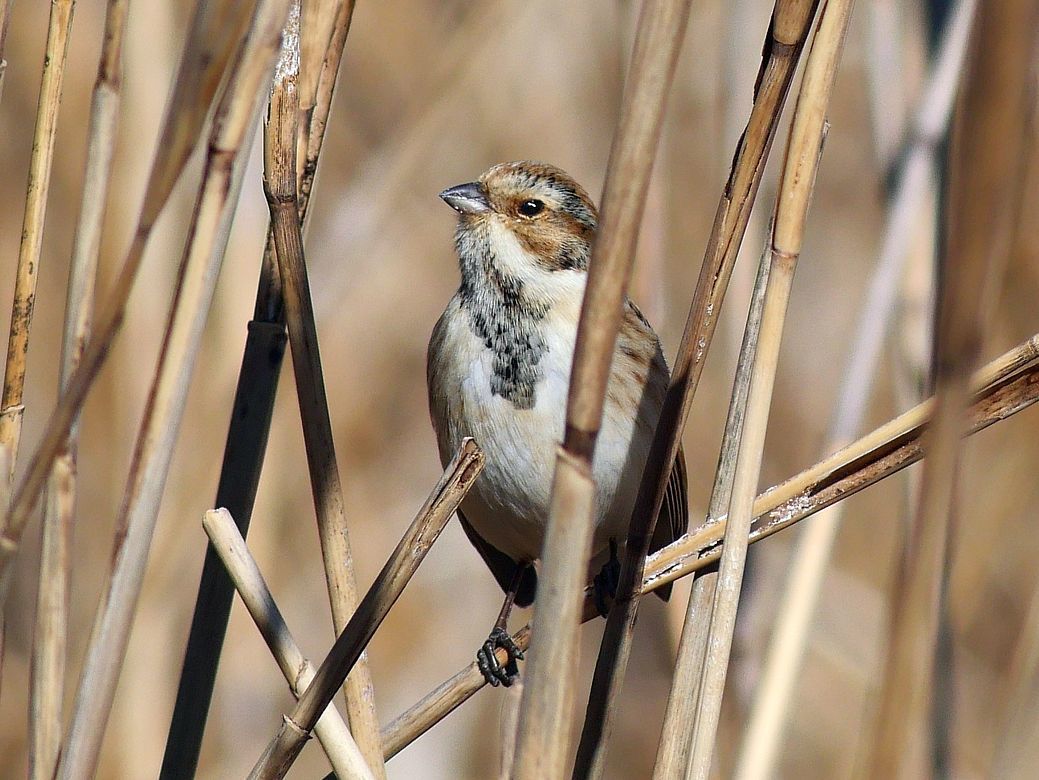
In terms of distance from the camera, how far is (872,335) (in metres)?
2.10

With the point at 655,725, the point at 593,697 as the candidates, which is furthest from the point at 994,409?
the point at 655,725

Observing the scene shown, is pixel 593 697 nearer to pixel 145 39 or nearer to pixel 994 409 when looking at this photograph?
pixel 994 409

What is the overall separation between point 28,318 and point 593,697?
0.80 meters

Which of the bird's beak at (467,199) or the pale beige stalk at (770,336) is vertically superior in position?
the bird's beak at (467,199)

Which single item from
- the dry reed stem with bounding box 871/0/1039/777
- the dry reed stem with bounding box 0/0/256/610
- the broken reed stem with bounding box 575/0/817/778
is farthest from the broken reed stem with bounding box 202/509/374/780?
the dry reed stem with bounding box 871/0/1039/777

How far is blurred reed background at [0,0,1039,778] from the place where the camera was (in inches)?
96.5

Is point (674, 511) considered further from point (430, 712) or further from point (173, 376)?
point (173, 376)

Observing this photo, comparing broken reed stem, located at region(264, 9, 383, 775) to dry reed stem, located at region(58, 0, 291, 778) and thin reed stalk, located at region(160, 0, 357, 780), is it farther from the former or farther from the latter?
dry reed stem, located at region(58, 0, 291, 778)

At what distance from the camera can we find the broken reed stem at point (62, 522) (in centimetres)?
120

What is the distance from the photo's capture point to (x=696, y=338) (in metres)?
1.29

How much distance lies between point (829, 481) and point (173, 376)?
781 millimetres

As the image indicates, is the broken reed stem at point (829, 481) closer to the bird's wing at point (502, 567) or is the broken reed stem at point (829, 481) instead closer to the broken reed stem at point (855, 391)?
the broken reed stem at point (855, 391)

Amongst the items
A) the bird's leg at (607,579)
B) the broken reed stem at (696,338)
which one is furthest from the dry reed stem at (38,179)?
the bird's leg at (607,579)

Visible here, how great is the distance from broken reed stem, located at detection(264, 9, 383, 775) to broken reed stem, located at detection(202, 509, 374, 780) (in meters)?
0.07
